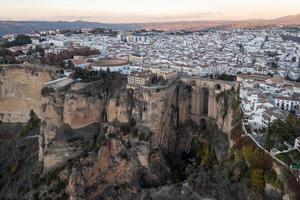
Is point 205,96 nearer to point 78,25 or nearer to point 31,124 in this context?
point 31,124

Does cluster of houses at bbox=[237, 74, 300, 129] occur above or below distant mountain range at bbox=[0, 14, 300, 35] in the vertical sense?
above

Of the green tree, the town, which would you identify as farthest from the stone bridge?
the green tree

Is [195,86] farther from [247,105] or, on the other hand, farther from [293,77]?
[293,77]

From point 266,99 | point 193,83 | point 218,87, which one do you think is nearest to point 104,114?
point 193,83

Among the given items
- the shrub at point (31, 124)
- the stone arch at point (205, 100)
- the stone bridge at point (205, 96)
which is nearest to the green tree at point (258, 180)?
the stone bridge at point (205, 96)

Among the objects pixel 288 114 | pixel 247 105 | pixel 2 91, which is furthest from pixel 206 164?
pixel 2 91

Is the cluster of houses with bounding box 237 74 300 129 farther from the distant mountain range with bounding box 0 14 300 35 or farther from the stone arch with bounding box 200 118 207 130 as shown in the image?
the distant mountain range with bounding box 0 14 300 35

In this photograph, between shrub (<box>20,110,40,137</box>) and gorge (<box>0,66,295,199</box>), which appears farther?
shrub (<box>20,110,40,137</box>)
